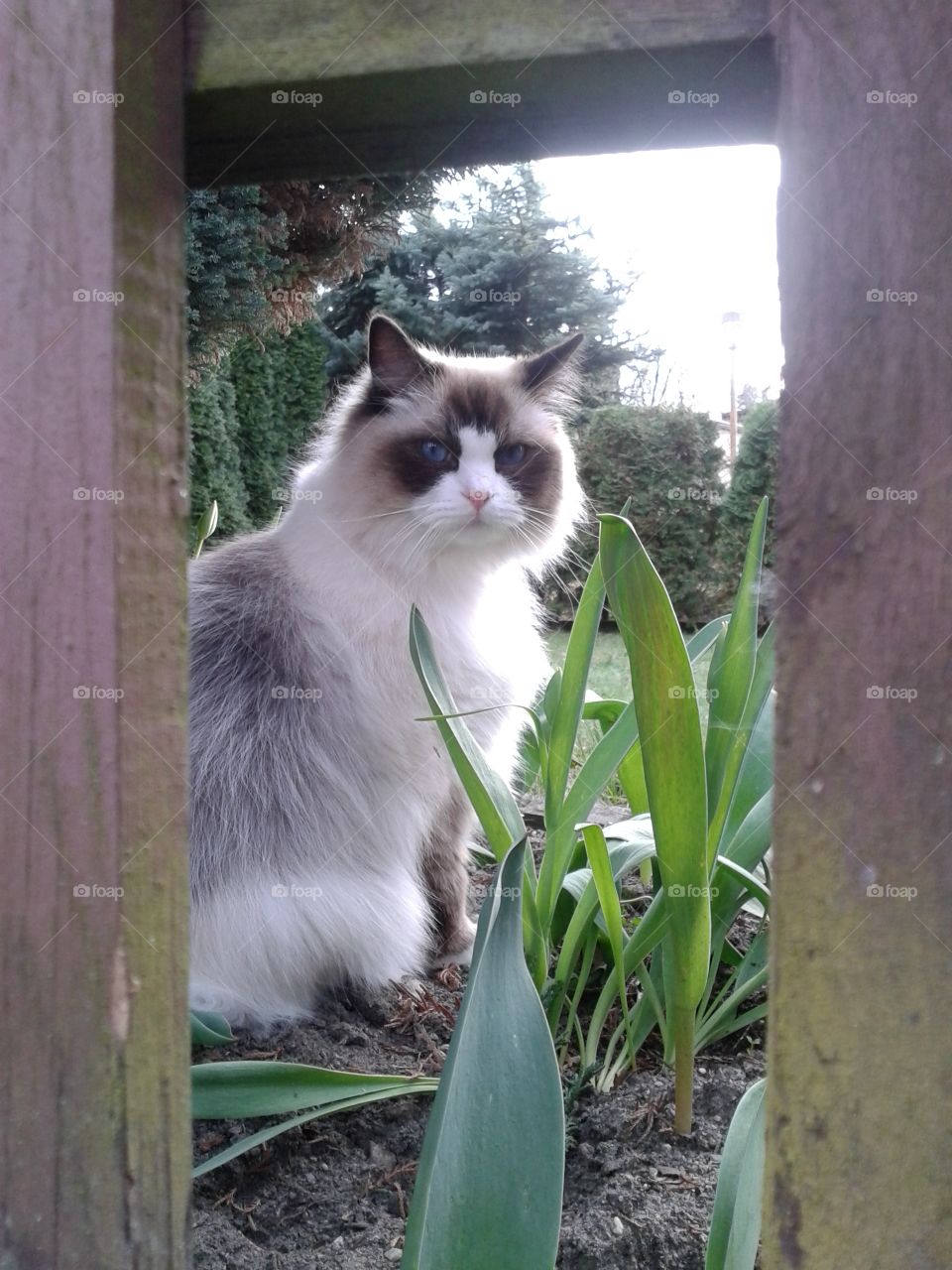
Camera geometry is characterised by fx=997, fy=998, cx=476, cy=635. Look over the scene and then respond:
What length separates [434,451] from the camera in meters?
2.27

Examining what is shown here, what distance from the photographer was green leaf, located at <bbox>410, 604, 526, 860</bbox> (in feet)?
4.23

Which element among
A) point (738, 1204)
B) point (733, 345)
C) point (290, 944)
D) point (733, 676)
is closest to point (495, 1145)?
point (738, 1204)

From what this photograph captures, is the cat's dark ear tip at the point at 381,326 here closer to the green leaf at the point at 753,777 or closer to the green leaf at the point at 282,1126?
the green leaf at the point at 753,777

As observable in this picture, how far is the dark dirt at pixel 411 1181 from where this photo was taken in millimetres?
1142

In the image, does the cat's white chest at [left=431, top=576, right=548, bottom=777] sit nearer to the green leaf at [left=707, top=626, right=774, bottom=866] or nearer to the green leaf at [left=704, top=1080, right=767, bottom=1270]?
the green leaf at [left=707, top=626, right=774, bottom=866]

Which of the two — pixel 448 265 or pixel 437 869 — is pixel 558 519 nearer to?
pixel 437 869

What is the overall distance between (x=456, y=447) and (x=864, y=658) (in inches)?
63.4

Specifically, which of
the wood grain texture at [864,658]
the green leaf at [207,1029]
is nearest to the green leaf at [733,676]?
the wood grain texture at [864,658]

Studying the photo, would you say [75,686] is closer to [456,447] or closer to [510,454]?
[456,447]

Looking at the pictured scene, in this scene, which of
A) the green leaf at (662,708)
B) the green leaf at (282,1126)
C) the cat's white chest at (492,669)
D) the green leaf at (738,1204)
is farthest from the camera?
the cat's white chest at (492,669)

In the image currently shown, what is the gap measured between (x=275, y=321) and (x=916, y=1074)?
108 inches

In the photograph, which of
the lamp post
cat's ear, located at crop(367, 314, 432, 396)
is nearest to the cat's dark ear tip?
cat's ear, located at crop(367, 314, 432, 396)

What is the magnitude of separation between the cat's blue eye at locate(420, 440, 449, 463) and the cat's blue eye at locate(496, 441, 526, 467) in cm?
13

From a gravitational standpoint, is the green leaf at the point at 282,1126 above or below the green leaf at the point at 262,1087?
below
